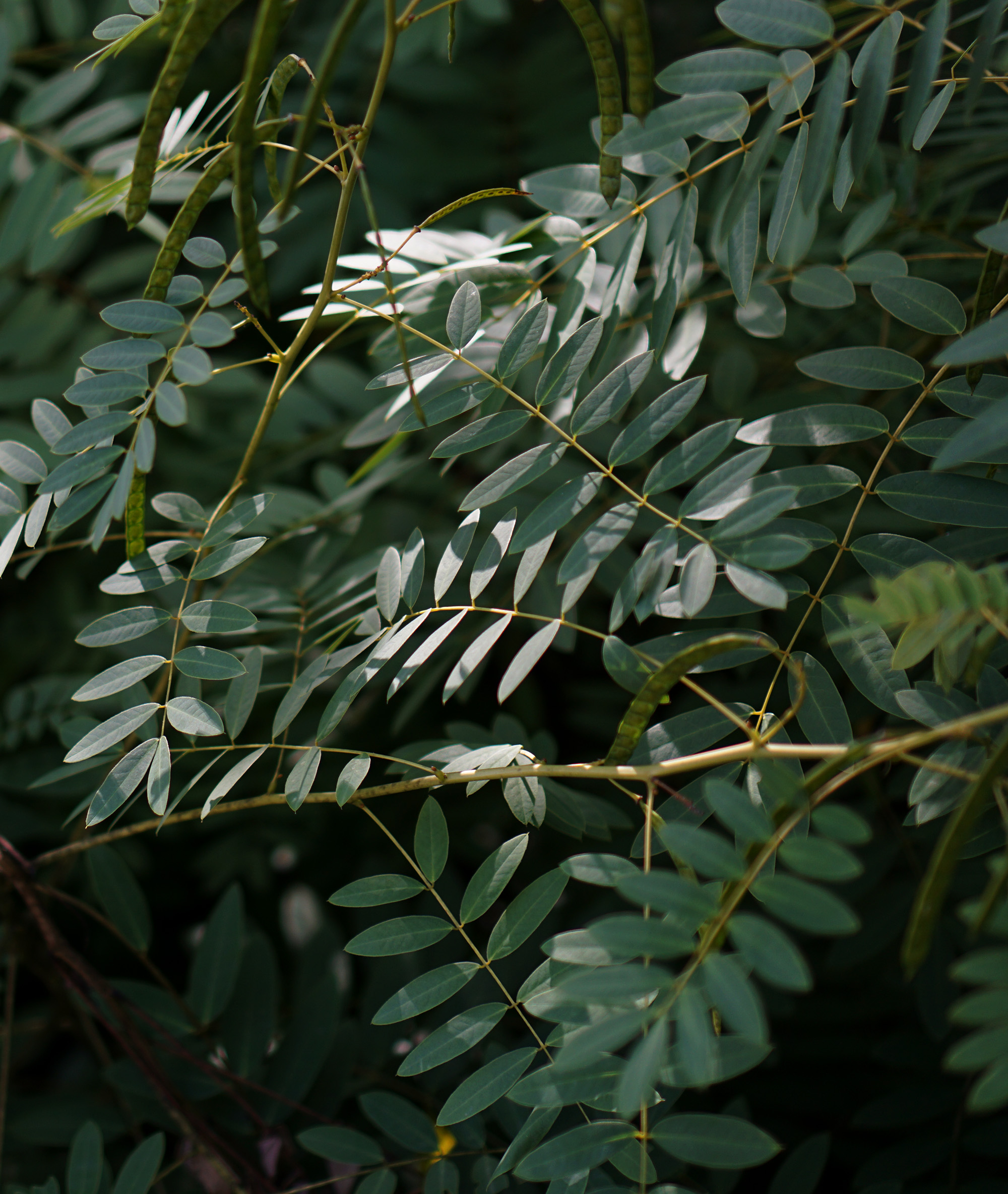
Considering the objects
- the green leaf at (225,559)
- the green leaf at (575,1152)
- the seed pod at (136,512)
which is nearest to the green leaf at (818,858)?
the green leaf at (575,1152)

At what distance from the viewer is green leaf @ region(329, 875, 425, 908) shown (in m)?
0.69

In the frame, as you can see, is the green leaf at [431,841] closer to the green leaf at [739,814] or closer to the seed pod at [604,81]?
the green leaf at [739,814]

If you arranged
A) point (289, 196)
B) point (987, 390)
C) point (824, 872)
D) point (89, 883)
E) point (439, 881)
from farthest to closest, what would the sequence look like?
point (89, 883) → point (439, 881) → point (987, 390) → point (289, 196) → point (824, 872)

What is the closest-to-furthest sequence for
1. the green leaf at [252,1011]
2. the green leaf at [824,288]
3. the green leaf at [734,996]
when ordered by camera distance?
1. the green leaf at [734,996]
2. the green leaf at [824,288]
3. the green leaf at [252,1011]

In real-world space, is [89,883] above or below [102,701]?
below

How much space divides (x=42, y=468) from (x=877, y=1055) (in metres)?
1.05

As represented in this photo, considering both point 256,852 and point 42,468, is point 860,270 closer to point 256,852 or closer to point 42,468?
point 42,468

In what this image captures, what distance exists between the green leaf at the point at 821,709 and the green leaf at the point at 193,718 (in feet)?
1.50

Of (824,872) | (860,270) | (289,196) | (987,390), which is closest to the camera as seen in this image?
(824,872)

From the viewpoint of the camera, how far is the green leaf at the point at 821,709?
0.70 m

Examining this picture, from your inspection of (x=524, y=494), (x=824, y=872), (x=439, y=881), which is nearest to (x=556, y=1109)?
(x=824, y=872)

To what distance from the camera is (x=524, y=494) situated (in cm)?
120

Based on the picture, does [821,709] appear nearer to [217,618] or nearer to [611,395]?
[611,395]

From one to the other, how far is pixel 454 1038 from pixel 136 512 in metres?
0.50
